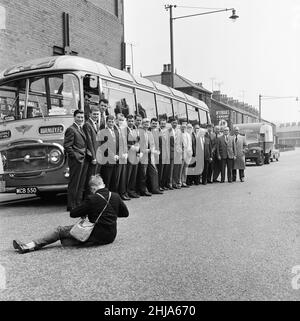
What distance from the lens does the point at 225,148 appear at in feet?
49.8

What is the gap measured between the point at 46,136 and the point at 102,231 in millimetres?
4026

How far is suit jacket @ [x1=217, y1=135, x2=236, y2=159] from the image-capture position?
49.6 feet

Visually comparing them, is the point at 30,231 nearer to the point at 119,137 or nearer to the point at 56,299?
the point at 56,299

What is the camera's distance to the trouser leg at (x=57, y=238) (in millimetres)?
5797

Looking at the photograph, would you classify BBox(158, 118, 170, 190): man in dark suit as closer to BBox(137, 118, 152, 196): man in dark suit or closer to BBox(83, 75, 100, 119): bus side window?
BBox(137, 118, 152, 196): man in dark suit

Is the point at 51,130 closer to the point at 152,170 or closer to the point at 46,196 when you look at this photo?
the point at 46,196

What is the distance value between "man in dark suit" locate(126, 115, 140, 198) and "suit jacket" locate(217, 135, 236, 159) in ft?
15.7

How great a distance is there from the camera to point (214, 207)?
9.25 metres

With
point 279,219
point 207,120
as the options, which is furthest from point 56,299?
point 207,120

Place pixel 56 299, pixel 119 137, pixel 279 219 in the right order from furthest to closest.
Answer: pixel 119 137, pixel 279 219, pixel 56 299

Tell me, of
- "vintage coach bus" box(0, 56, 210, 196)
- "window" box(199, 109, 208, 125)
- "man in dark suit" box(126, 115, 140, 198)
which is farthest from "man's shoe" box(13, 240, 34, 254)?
"window" box(199, 109, 208, 125)

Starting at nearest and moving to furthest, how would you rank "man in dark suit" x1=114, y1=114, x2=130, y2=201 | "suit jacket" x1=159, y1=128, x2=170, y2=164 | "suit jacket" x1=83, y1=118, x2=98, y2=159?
"suit jacket" x1=83, y1=118, x2=98, y2=159
"man in dark suit" x1=114, y1=114, x2=130, y2=201
"suit jacket" x1=159, y1=128, x2=170, y2=164

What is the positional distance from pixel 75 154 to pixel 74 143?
22 centimetres
